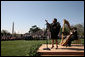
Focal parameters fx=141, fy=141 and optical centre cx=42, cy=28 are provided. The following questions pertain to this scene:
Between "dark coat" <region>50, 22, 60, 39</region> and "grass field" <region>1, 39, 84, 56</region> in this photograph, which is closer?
"grass field" <region>1, 39, 84, 56</region>

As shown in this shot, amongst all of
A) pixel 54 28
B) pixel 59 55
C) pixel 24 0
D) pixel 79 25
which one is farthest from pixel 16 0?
pixel 79 25

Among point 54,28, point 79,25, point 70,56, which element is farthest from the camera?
point 79,25

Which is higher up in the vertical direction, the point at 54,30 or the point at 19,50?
the point at 54,30

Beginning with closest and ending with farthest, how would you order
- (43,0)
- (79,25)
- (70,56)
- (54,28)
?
(70,56) → (54,28) → (43,0) → (79,25)

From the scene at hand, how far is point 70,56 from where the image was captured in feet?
23.1

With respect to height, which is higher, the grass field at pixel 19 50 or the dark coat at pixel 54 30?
the dark coat at pixel 54 30

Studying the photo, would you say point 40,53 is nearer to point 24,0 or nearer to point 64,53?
point 64,53

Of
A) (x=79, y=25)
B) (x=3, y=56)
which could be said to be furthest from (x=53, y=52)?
(x=79, y=25)

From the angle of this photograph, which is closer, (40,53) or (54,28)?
(40,53)

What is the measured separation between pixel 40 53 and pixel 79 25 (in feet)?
175

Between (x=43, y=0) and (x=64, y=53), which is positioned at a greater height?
(x=43, y=0)

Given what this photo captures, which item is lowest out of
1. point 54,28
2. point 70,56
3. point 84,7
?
point 70,56

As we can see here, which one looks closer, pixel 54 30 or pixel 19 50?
pixel 54 30

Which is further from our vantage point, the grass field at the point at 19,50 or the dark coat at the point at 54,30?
the dark coat at the point at 54,30
